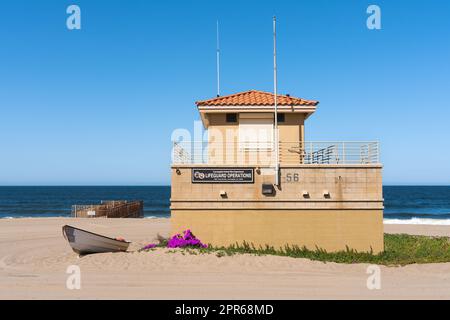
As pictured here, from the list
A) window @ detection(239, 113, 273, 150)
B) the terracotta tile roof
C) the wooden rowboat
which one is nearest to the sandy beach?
the wooden rowboat

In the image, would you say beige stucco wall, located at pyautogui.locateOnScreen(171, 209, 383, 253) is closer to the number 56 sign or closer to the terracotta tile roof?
the number 56 sign

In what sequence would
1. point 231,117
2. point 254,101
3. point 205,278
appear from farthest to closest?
point 231,117
point 254,101
point 205,278

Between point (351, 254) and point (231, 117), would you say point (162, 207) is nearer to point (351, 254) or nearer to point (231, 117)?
point (231, 117)

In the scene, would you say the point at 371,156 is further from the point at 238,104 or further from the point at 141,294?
the point at 141,294

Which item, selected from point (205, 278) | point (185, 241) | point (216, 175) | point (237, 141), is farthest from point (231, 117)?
point (205, 278)

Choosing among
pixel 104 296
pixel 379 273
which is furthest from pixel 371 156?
pixel 104 296

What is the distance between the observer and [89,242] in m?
18.7

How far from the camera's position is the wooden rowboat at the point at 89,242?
18.1 metres

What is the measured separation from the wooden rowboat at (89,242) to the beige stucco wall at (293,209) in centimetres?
307

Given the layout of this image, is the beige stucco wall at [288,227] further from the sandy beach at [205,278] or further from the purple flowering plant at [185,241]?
the sandy beach at [205,278]

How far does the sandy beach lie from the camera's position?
12.7 metres

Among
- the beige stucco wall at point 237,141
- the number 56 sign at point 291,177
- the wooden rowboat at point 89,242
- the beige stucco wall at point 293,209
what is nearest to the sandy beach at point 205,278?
the wooden rowboat at point 89,242

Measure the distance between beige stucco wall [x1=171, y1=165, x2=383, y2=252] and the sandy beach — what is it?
207 cm

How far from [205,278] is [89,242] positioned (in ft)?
22.9
